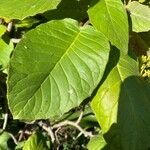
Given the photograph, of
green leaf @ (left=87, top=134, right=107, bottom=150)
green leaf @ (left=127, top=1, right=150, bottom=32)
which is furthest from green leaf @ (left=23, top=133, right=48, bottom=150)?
green leaf @ (left=127, top=1, right=150, bottom=32)

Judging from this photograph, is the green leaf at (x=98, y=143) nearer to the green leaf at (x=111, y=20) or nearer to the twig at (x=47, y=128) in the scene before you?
the twig at (x=47, y=128)

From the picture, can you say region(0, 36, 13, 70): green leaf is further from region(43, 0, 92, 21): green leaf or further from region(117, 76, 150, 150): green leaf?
region(117, 76, 150, 150): green leaf

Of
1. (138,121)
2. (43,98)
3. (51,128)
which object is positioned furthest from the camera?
(51,128)

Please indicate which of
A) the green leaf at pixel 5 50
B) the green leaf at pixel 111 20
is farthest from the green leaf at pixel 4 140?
the green leaf at pixel 111 20

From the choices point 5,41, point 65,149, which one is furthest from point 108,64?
point 65,149

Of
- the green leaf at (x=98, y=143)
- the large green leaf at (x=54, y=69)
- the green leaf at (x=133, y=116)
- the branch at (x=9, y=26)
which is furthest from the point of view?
the green leaf at (x=98, y=143)

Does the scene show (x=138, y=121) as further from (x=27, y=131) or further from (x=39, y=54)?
(x=27, y=131)
